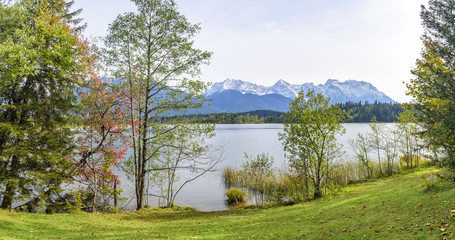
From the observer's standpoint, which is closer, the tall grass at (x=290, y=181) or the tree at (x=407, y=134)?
the tall grass at (x=290, y=181)

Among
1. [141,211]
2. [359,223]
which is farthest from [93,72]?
[359,223]

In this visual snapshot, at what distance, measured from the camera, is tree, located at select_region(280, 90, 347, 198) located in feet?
58.8

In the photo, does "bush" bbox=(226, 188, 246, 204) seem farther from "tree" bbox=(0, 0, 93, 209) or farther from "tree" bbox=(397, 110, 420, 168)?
"tree" bbox=(397, 110, 420, 168)

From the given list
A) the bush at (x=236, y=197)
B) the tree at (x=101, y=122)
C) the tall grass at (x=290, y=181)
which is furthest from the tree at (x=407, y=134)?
the tree at (x=101, y=122)

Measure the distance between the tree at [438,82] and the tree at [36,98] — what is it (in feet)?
60.4

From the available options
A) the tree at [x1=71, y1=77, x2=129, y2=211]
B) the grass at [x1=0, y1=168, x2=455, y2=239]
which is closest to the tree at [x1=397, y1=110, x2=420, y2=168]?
the grass at [x1=0, y1=168, x2=455, y2=239]

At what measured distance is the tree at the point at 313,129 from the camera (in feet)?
58.8

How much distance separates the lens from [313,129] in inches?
709

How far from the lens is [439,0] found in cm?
1428

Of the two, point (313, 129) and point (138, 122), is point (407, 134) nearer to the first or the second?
point (313, 129)

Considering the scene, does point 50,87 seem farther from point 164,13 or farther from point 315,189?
point 315,189

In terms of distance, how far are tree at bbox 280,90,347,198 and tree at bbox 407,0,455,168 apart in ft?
16.9

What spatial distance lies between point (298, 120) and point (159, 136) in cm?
976

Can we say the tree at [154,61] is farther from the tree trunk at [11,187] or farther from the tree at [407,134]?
the tree at [407,134]
